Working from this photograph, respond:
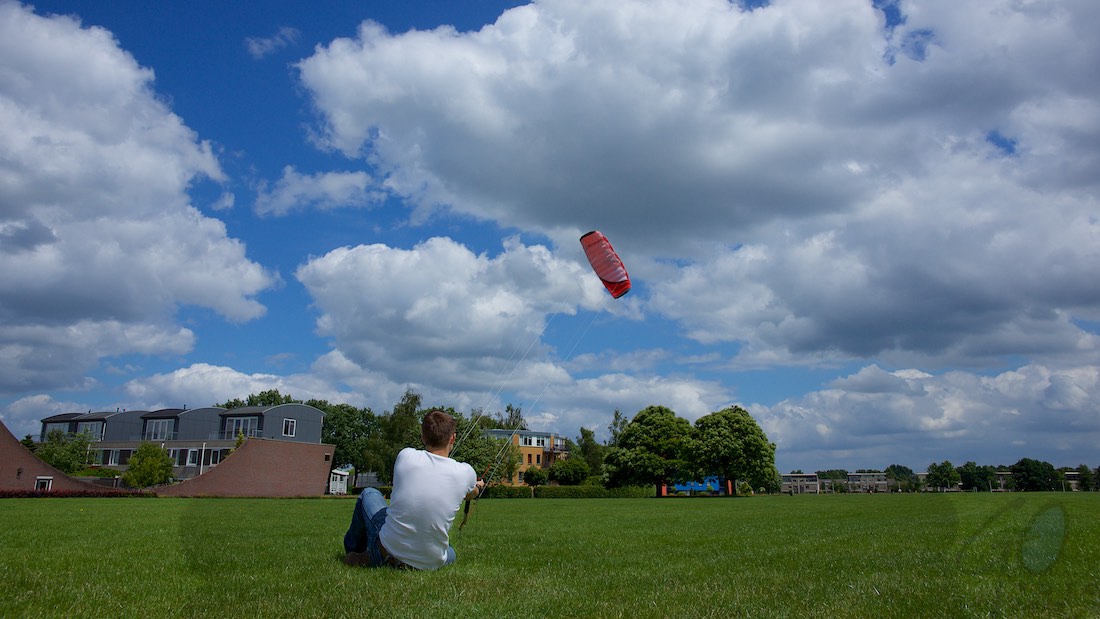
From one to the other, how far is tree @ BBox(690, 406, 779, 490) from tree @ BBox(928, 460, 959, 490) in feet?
354

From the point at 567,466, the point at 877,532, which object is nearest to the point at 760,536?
the point at 877,532

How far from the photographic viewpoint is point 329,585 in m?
6.26

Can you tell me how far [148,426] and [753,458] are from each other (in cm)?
6904

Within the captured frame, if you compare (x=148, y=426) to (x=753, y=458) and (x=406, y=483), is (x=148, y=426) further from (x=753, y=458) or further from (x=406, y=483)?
(x=406, y=483)

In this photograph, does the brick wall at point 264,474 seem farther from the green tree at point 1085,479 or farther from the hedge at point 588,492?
the green tree at point 1085,479

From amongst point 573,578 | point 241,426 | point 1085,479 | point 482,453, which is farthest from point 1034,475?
point 573,578

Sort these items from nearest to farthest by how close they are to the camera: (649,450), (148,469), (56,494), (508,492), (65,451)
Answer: (56,494), (148,469), (65,451), (649,450), (508,492)

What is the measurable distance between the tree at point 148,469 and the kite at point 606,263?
55.7 meters

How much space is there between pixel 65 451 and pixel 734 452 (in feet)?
203

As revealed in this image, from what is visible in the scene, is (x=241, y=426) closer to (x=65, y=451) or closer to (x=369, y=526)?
(x=65, y=451)

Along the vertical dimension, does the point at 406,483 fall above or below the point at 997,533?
above

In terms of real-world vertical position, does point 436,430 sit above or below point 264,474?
above

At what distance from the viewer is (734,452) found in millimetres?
65062

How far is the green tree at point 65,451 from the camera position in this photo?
6619 cm
